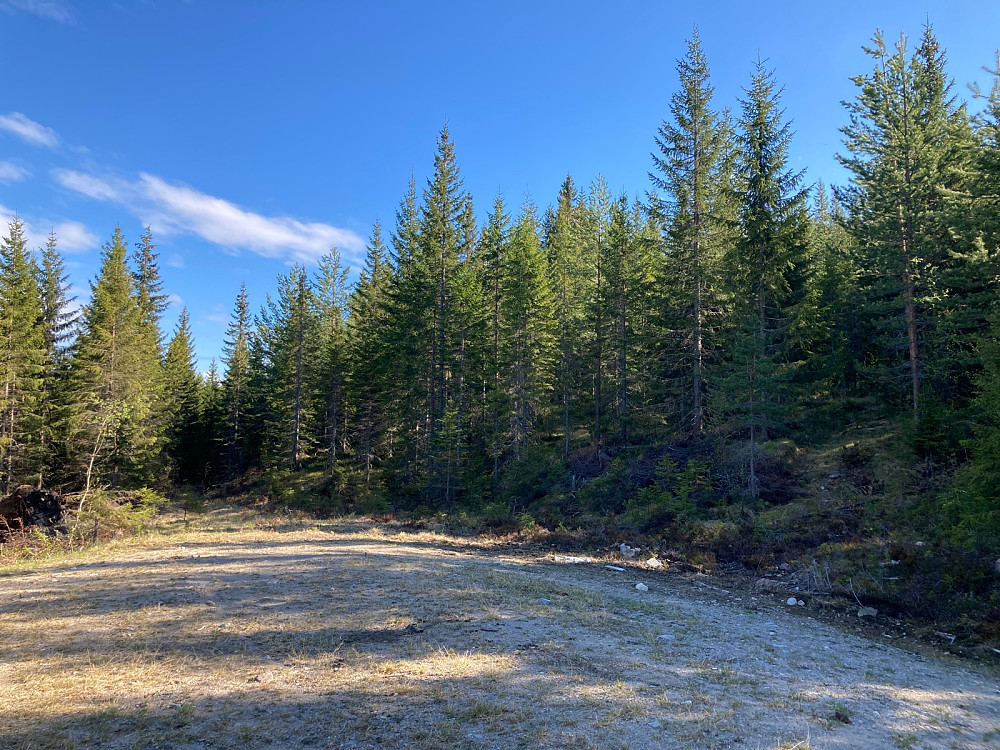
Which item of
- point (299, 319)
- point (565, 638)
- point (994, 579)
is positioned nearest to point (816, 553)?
point (994, 579)

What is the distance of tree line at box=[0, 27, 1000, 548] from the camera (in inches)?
698

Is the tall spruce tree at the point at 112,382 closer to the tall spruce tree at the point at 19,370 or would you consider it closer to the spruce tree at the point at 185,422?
the tall spruce tree at the point at 19,370

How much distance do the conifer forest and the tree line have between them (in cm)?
16

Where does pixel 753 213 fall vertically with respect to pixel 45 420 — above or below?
above

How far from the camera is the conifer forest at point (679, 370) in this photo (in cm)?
1505

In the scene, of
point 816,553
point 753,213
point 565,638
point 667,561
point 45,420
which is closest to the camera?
point 565,638

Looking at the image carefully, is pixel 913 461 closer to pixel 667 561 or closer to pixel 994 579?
pixel 994 579

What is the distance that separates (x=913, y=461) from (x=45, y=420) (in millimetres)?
37915

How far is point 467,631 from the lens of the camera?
308 inches

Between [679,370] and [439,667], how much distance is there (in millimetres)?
20515

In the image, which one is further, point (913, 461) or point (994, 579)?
point (913, 461)

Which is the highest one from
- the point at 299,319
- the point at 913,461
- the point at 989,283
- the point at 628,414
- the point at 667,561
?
the point at 299,319

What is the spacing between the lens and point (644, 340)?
2406 centimetres

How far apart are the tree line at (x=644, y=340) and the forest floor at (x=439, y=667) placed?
6.34 m
